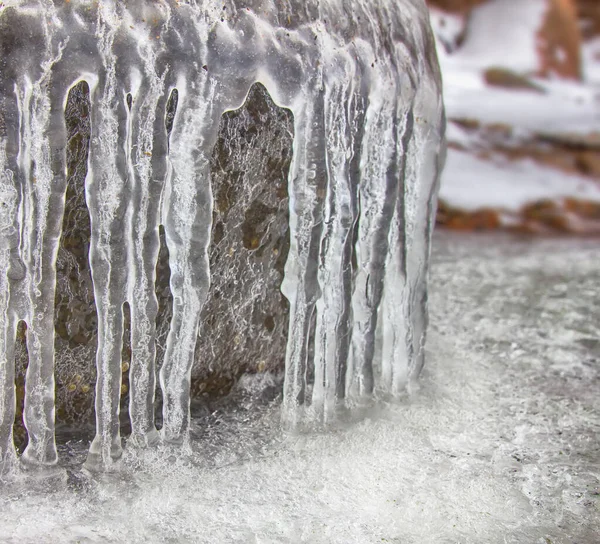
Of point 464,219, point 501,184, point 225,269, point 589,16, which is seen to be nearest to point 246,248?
point 225,269

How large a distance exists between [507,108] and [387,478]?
258cm

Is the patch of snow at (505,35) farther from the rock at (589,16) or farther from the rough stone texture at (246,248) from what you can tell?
the rough stone texture at (246,248)

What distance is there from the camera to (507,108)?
3160 millimetres

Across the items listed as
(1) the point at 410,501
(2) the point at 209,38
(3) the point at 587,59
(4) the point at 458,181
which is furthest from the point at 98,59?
(3) the point at 587,59

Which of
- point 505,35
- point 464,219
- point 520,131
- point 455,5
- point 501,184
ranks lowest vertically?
point 464,219

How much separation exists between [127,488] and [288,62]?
597mm

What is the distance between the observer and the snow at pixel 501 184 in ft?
9.90

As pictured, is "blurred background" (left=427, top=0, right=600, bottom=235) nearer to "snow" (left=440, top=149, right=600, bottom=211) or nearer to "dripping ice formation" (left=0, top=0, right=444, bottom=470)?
"snow" (left=440, top=149, right=600, bottom=211)

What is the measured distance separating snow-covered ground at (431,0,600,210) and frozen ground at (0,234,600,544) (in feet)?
5.92

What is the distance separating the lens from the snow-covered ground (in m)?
3.05

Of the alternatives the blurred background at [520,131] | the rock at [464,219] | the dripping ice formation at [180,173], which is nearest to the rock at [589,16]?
the blurred background at [520,131]

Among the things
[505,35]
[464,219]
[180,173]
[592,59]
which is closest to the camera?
[180,173]

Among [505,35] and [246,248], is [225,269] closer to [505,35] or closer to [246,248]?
[246,248]

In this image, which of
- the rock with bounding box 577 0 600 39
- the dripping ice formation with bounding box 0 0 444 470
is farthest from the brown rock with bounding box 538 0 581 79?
the dripping ice formation with bounding box 0 0 444 470
